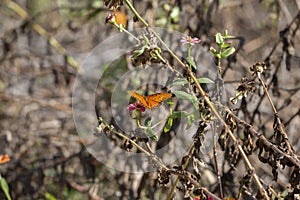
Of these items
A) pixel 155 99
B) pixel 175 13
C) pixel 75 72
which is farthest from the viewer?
pixel 75 72

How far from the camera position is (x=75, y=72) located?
8.45ft

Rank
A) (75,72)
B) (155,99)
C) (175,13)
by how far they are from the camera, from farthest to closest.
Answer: (75,72) < (175,13) < (155,99)

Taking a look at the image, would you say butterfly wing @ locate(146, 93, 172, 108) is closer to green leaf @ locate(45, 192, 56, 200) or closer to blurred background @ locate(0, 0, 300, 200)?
blurred background @ locate(0, 0, 300, 200)

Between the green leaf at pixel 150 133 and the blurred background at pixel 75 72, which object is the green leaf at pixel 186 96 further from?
the blurred background at pixel 75 72

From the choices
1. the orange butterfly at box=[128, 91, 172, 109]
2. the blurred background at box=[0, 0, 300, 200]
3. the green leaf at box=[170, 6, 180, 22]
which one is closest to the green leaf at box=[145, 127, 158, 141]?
the orange butterfly at box=[128, 91, 172, 109]

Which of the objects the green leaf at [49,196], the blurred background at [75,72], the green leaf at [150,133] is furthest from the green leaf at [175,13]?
the green leaf at [150,133]

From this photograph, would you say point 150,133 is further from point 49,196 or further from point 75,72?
point 75,72

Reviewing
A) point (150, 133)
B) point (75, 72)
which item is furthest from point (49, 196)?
point (150, 133)

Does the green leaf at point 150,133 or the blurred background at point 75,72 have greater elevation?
the blurred background at point 75,72

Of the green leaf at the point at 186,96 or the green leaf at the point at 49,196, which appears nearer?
the green leaf at the point at 186,96

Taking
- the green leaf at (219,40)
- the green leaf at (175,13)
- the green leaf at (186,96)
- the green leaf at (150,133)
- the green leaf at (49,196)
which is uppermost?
the green leaf at (175,13)

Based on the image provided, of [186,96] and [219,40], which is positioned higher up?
[219,40]

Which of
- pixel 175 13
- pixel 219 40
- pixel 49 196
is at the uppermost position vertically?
pixel 175 13

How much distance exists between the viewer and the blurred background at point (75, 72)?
6.58 feet
